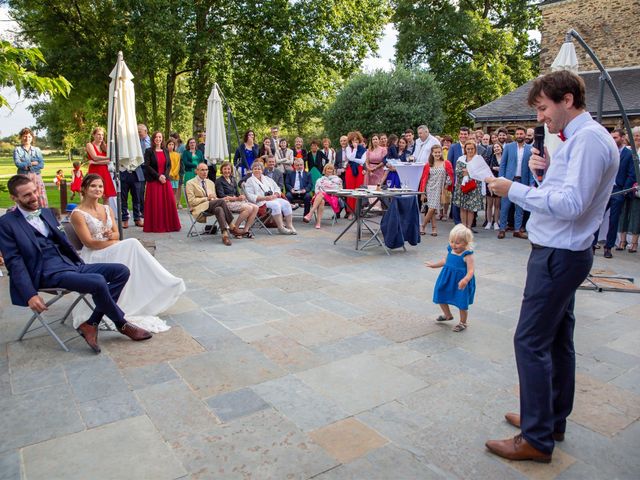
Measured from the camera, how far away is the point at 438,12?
31172 mm

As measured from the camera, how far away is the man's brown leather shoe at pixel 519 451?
8.36ft

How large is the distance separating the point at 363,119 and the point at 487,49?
53.8 feet

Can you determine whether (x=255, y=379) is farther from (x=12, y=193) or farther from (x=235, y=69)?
(x=235, y=69)

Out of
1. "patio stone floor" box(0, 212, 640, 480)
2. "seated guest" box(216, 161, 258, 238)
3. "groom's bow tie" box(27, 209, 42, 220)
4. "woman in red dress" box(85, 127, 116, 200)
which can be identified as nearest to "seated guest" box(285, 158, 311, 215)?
"seated guest" box(216, 161, 258, 238)

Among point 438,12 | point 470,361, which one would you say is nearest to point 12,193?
point 470,361

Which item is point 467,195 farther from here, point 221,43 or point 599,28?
point 599,28

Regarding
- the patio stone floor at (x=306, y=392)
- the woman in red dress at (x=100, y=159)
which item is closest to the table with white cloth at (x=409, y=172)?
the patio stone floor at (x=306, y=392)

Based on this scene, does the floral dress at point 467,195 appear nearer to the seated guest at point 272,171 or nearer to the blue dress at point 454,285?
the seated guest at point 272,171

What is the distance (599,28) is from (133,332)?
22.8 meters

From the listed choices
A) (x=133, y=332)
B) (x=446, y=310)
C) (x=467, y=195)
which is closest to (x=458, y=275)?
(x=446, y=310)

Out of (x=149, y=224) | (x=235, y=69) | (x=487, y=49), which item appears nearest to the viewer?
(x=149, y=224)

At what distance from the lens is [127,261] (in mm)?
4574

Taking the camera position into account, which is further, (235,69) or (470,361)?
(235,69)

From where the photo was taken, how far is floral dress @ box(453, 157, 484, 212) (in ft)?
28.6
